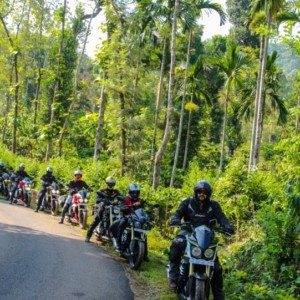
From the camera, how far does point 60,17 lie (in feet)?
105

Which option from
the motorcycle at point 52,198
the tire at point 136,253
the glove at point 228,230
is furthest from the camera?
the motorcycle at point 52,198

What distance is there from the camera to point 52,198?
18.5 m

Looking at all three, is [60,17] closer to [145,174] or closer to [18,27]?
[18,27]

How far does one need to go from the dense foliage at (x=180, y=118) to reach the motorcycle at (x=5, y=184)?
2043mm

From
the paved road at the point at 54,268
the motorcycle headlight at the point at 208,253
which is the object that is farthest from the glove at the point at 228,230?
the paved road at the point at 54,268

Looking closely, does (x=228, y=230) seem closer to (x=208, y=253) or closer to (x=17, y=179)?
(x=208, y=253)

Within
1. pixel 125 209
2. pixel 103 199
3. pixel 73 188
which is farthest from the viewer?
pixel 73 188

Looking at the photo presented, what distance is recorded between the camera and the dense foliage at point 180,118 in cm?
819

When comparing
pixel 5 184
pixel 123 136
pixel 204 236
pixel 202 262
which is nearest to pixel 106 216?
pixel 204 236

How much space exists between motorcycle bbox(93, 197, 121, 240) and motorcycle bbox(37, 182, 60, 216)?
5.99m

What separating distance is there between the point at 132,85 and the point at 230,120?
2161 cm

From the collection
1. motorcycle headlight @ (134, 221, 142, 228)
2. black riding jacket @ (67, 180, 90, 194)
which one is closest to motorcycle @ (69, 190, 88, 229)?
black riding jacket @ (67, 180, 90, 194)

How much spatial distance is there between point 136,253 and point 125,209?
3.83ft

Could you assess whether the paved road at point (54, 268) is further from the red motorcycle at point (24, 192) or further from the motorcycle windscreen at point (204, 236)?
the red motorcycle at point (24, 192)
